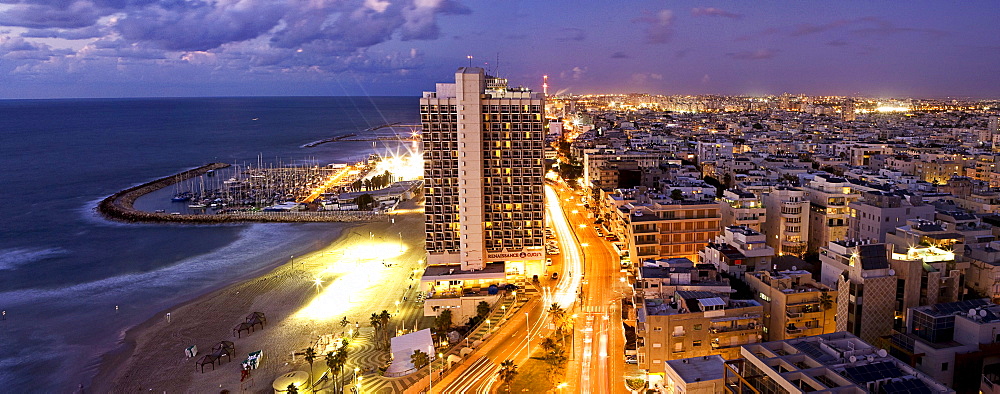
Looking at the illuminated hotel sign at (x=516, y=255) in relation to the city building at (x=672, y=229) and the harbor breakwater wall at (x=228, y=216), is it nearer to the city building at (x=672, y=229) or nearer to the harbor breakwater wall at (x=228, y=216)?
the city building at (x=672, y=229)

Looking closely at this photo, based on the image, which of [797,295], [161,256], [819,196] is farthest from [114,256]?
[819,196]

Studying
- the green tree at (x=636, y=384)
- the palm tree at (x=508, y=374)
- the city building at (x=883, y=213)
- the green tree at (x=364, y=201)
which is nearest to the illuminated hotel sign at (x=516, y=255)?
the palm tree at (x=508, y=374)

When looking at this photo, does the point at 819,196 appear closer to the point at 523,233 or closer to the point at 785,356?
the point at 523,233

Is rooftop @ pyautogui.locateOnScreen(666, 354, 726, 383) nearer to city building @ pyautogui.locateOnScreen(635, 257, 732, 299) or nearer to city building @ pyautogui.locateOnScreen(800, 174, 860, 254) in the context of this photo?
city building @ pyautogui.locateOnScreen(635, 257, 732, 299)

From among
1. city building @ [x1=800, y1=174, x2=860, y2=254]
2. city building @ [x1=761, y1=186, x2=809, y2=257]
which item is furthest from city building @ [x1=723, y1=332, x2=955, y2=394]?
city building @ [x1=800, y1=174, x2=860, y2=254]

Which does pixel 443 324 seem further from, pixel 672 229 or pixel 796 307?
pixel 672 229

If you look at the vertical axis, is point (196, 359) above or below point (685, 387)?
below
